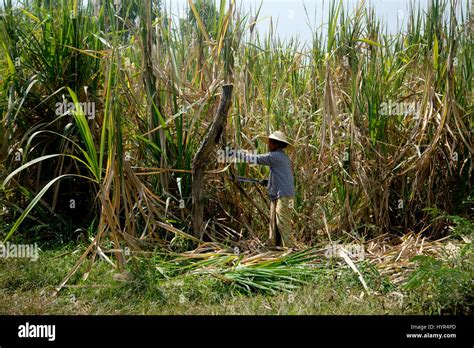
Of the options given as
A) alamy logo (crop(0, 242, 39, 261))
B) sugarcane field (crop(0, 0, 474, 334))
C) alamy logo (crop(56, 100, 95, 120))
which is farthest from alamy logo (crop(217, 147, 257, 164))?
alamy logo (crop(0, 242, 39, 261))

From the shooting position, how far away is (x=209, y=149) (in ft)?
16.1

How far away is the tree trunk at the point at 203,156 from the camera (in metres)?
4.82

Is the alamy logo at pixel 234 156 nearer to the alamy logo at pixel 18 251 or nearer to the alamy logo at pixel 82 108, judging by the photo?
the alamy logo at pixel 82 108

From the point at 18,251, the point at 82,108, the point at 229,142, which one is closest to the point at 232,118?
the point at 229,142

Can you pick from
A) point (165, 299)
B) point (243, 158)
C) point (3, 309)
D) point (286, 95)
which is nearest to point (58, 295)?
point (3, 309)

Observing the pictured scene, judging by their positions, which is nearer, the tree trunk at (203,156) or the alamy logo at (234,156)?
the tree trunk at (203,156)

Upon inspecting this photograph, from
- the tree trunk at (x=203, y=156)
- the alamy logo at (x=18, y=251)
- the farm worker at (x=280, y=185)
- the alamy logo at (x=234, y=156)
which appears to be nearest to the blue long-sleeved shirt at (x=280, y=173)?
the farm worker at (x=280, y=185)

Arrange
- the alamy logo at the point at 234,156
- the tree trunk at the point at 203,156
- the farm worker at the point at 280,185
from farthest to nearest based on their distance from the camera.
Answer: the farm worker at the point at 280,185 → the alamy logo at the point at 234,156 → the tree trunk at the point at 203,156

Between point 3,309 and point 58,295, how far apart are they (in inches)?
14.4

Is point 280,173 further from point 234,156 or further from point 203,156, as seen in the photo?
point 203,156

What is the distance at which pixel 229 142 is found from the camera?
5.57 metres

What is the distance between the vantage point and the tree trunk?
15.8 ft

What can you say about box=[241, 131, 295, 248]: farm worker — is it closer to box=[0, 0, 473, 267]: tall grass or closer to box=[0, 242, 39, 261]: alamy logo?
box=[0, 0, 473, 267]: tall grass
